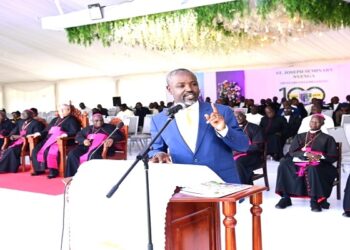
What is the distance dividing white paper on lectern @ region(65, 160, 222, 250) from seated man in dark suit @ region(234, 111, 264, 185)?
357 centimetres

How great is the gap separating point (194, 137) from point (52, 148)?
6098 mm

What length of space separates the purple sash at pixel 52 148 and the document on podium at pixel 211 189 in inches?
246

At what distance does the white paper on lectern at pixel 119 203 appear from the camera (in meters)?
2.19

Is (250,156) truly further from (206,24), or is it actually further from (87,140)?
(206,24)

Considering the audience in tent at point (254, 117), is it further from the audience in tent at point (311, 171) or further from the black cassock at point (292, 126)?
the audience in tent at point (311, 171)

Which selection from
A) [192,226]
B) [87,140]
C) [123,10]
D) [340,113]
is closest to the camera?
[192,226]

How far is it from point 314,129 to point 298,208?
911mm

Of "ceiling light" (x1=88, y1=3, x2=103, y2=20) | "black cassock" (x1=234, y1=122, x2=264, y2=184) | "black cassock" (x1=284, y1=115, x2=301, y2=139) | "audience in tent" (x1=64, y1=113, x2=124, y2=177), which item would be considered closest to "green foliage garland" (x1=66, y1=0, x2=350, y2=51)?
"black cassock" (x1=284, y1=115, x2=301, y2=139)

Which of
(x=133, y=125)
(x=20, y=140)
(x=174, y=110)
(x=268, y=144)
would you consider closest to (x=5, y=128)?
(x=20, y=140)

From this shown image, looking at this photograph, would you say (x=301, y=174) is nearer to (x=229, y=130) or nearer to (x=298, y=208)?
(x=298, y=208)

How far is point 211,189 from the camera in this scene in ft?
7.20

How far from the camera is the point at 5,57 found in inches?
658

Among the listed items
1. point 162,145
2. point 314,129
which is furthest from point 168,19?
point 162,145

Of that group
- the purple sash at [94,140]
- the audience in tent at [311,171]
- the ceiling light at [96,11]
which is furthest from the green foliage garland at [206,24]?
the audience in tent at [311,171]
